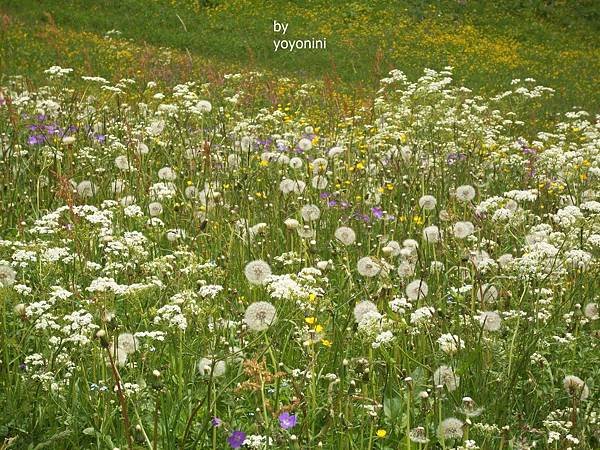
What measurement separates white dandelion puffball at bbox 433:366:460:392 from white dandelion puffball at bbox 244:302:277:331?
0.59 metres

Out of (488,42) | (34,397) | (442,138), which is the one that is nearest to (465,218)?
(442,138)

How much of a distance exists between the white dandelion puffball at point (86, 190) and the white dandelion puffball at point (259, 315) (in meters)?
2.13

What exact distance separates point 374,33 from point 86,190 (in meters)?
18.7

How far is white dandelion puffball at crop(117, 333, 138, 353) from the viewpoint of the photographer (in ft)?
8.19

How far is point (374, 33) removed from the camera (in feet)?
72.6

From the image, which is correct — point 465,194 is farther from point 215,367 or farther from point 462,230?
point 215,367

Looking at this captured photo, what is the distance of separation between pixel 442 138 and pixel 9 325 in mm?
3487

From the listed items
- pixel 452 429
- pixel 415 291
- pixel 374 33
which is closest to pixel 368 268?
pixel 415 291

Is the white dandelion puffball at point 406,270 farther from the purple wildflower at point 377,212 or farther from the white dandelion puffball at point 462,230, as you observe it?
the purple wildflower at point 377,212

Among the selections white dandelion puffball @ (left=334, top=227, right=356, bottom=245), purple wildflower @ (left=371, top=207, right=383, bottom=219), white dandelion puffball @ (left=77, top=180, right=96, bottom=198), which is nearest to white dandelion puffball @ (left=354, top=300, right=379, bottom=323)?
white dandelion puffball @ (left=334, top=227, right=356, bottom=245)

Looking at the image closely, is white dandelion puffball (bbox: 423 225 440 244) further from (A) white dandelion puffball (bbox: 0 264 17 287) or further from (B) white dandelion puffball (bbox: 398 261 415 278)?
(A) white dandelion puffball (bbox: 0 264 17 287)

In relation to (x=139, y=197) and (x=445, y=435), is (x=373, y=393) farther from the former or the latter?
(x=139, y=197)

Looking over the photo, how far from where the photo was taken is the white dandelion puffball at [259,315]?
242 centimetres

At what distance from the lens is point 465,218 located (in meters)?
4.48
